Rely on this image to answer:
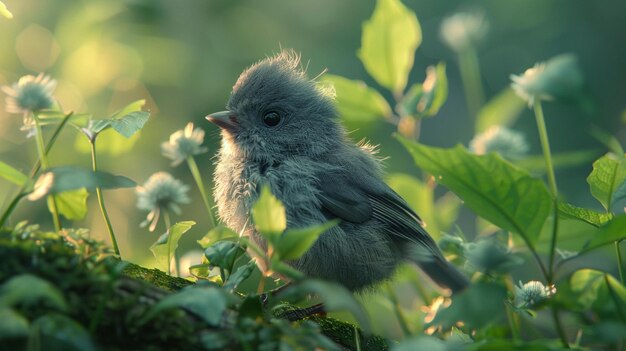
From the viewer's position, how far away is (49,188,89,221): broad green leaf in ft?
5.75

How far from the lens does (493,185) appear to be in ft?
4.15

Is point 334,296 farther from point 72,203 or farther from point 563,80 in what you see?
point 72,203

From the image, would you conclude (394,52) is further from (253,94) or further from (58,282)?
(58,282)

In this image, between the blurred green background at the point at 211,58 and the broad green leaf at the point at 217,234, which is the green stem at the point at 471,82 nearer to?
the blurred green background at the point at 211,58

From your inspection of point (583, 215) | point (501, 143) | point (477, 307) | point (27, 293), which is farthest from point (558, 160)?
point (27, 293)

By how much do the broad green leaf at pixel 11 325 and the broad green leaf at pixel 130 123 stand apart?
2.52ft

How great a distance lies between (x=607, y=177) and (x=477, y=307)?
0.65 m

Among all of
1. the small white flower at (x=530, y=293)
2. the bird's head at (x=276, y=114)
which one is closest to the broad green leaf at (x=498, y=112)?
the bird's head at (x=276, y=114)

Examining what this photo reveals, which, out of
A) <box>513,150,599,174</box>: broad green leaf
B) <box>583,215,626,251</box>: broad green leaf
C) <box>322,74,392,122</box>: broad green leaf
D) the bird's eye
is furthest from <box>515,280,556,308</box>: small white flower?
the bird's eye

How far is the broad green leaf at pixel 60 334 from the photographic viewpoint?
3.12 ft

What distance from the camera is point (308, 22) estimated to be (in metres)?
4.62

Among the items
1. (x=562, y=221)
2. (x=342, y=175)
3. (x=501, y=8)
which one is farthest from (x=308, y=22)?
(x=562, y=221)

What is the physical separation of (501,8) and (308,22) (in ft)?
4.21

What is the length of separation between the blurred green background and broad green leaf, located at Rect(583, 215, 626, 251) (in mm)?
1629
